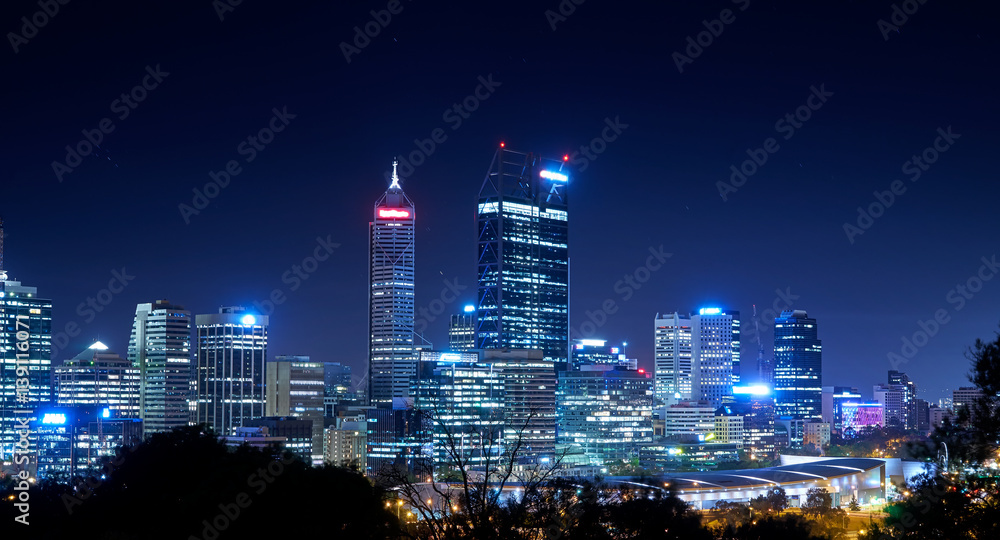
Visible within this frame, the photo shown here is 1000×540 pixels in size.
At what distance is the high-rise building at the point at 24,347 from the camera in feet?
357

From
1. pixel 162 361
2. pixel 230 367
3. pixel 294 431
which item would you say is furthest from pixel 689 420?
pixel 162 361

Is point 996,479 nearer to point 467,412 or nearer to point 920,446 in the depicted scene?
point 920,446

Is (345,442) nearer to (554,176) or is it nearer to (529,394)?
(529,394)

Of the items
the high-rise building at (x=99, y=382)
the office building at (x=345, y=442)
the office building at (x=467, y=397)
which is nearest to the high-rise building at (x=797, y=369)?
the office building at (x=467, y=397)

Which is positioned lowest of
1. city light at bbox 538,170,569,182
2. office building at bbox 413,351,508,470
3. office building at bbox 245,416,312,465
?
office building at bbox 245,416,312,465

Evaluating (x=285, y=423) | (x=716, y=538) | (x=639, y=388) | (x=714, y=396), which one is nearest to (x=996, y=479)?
(x=716, y=538)

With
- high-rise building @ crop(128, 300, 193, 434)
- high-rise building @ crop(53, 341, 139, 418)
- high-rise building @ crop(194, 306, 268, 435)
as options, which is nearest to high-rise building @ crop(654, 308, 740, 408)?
high-rise building @ crop(194, 306, 268, 435)

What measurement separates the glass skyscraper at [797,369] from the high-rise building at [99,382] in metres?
99.6

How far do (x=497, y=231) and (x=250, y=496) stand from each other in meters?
107

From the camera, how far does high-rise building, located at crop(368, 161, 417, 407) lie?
142 metres

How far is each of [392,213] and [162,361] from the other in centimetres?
3584

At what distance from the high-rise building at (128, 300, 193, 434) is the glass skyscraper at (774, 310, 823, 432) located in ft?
308

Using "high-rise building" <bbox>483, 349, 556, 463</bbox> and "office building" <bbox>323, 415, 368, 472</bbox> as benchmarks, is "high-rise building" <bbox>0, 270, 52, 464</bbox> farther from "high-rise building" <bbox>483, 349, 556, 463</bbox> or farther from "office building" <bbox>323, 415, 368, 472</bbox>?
"high-rise building" <bbox>483, 349, 556, 463</bbox>

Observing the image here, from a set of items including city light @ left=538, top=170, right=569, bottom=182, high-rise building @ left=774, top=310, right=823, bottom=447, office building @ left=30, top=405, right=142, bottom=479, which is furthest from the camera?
high-rise building @ left=774, top=310, right=823, bottom=447
